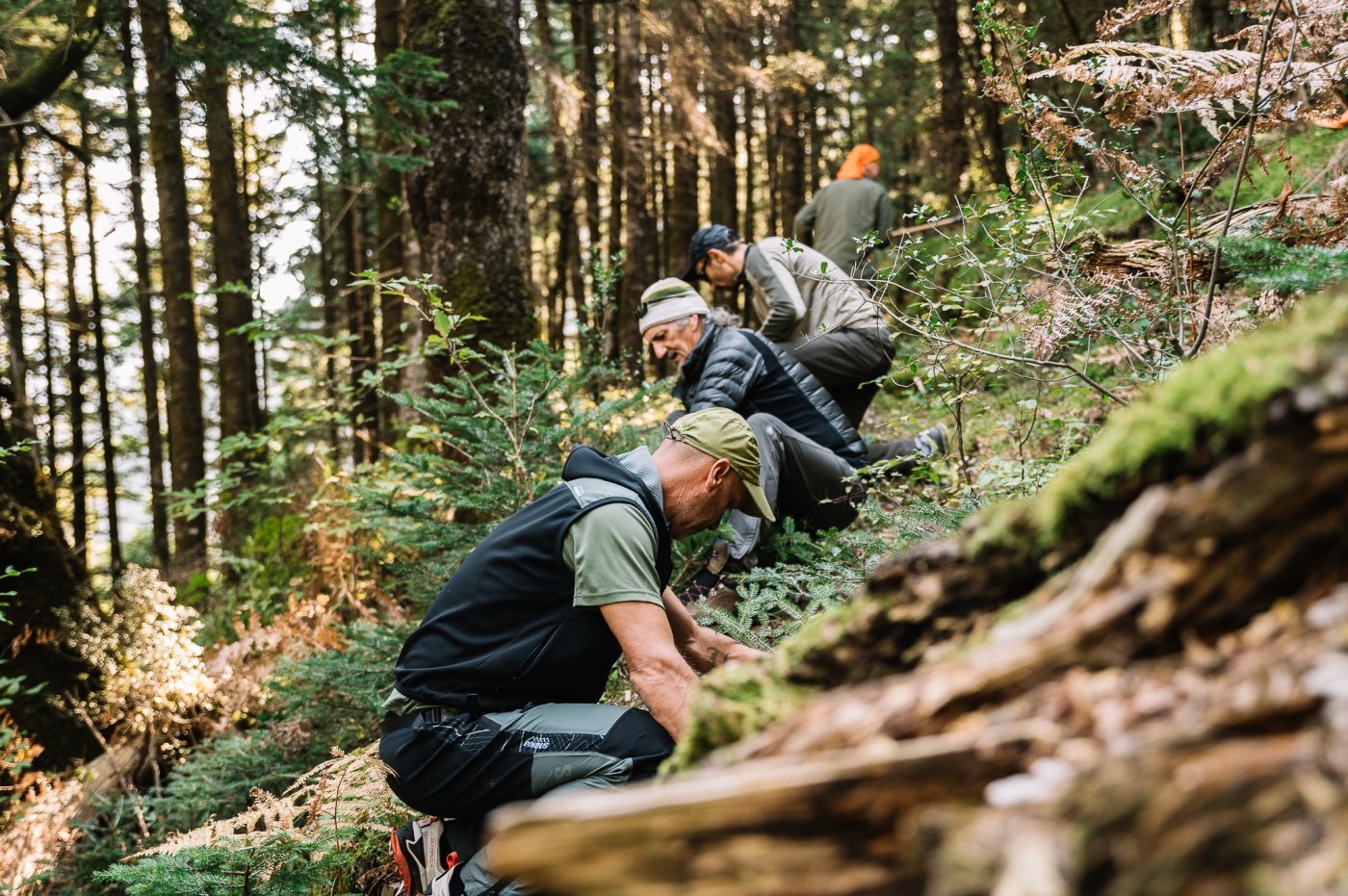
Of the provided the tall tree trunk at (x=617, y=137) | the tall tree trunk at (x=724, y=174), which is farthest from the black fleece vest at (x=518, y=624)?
the tall tree trunk at (x=724, y=174)

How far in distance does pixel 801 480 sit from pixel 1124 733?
428cm

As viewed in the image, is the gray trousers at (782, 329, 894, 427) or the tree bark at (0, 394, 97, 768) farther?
the gray trousers at (782, 329, 894, 427)

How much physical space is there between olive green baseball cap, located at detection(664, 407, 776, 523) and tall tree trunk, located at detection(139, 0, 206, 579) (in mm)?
9654

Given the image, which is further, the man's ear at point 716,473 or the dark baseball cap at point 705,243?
the dark baseball cap at point 705,243

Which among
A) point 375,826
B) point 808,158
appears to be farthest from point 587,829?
point 808,158

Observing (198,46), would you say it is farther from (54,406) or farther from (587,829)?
(54,406)

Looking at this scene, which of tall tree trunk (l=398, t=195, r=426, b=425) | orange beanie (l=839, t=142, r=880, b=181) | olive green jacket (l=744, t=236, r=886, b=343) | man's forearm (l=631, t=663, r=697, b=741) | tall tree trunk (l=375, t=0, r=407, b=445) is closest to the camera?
man's forearm (l=631, t=663, r=697, b=741)

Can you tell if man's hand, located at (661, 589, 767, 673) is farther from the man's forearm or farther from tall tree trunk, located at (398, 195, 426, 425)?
tall tree trunk, located at (398, 195, 426, 425)

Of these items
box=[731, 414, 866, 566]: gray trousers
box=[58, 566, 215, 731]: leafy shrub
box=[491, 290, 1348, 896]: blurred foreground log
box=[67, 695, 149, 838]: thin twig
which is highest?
box=[491, 290, 1348, 896]: blurred foreground log

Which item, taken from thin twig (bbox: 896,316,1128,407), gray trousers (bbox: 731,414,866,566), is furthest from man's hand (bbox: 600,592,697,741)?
gray trousers (bbox: 731,414,866,566)

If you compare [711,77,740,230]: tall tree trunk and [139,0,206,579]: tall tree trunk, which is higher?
[711,77,740,230]: tall tree trunk

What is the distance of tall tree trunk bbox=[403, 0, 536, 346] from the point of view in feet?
20.5

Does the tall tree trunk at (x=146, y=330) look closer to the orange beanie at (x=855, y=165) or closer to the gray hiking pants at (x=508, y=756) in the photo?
the orange beanie at (x=855, y=165)

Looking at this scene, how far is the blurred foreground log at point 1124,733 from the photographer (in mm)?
805
